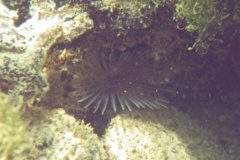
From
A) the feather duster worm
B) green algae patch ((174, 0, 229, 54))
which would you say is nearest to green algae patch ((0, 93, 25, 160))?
the feather duster worm

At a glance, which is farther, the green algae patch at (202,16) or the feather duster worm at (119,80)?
the feather duster worm at (119,80)

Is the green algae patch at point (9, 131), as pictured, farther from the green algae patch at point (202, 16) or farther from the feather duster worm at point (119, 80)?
the green algae patch at point (202, 16)

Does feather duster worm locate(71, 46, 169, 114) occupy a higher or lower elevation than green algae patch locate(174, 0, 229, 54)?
lower

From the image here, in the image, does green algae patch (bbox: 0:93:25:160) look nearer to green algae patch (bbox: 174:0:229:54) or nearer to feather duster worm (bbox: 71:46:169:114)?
feather duster worm (bbox: 71:46:169:114)

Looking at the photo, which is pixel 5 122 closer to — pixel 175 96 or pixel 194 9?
pixel 194 9

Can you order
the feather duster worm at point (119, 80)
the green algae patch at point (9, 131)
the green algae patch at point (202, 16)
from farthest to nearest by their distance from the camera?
the feather duster worm at point (119, 80) → the green algae patch at point (202, 16) → the green algae patch at point (9, 131)

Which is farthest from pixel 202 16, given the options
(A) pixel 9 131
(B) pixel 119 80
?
(A) pixel 9 131

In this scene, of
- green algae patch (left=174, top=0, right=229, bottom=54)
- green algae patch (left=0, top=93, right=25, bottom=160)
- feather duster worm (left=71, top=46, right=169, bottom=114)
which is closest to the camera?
green algae patch (left=0, top=93, right=25, bottom=160)

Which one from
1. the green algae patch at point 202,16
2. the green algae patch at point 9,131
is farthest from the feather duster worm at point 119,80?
the green algae patch at point 9,131

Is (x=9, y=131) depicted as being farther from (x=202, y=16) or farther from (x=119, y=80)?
(x=202, y=16)
